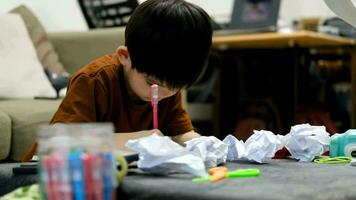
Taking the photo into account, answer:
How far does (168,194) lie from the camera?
774 millimetres

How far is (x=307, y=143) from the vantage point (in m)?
1.20

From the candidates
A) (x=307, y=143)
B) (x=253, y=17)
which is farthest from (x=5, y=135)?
(x=253, y=17)

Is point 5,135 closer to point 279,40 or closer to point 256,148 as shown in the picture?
point 256,148

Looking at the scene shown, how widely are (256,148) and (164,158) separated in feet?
0.95

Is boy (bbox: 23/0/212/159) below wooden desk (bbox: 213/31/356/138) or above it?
above

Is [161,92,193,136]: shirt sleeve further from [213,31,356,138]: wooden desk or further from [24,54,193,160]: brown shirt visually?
[213,31,356,138]: wooden desk

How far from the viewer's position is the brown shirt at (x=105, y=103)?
1227mm

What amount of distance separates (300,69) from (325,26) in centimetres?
39

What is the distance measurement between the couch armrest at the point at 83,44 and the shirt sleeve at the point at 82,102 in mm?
984

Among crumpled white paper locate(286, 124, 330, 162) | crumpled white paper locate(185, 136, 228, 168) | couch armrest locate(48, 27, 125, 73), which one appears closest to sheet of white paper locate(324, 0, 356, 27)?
crumpled white paper locate(286, 124, 330, 162)

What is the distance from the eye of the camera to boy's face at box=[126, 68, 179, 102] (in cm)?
117

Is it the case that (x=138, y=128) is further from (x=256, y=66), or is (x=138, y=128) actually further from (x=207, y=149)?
(x=256, y=66)

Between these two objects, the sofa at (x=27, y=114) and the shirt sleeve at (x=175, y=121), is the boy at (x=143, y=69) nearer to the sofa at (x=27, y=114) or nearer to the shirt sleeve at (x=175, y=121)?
the shirt sleeve at (x=175, y=121)

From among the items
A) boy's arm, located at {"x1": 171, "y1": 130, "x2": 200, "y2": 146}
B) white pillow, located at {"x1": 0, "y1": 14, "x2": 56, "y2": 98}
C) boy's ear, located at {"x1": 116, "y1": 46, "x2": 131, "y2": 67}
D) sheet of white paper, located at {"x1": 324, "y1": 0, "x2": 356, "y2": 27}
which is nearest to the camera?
sheet of white paper, located at {"x1": 324, "y1": 0, "x2": 356, "y2": 27}
